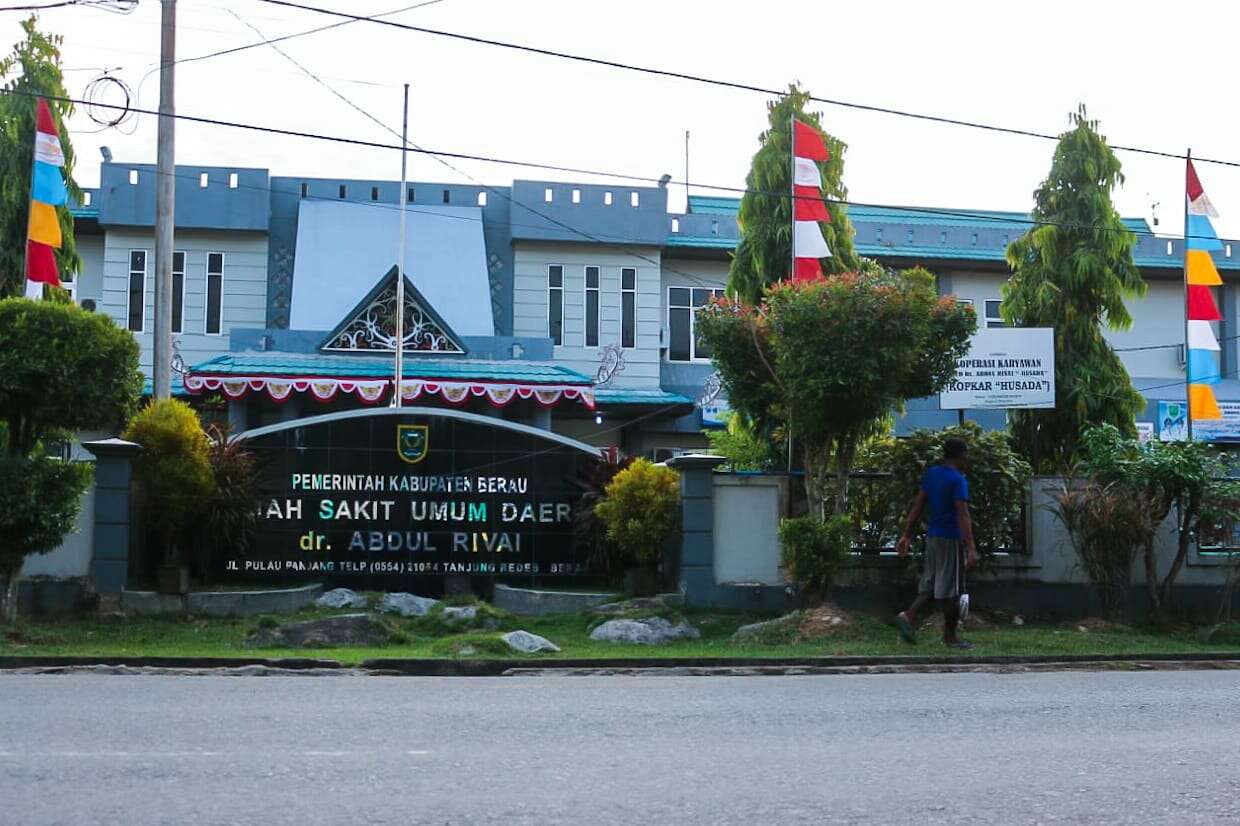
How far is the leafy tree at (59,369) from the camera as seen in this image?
43.1 feet

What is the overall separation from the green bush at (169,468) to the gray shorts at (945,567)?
27.2 feet

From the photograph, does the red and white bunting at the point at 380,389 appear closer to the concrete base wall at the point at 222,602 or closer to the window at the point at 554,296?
the window at the point at 554,296

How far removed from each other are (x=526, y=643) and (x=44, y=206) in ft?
34.0

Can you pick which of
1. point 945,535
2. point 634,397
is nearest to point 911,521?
point 945,535

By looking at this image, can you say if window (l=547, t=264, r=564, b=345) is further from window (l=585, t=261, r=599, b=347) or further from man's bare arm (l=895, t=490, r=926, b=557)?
man's bare arm (l=895, t=490, r=926, b=557)

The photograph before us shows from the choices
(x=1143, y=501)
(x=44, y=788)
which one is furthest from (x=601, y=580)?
(x=44, y=788)

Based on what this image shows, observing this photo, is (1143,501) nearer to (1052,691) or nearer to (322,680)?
(1052,691)

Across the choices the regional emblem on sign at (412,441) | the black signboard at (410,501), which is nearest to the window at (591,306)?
the black signboard at (410,501)

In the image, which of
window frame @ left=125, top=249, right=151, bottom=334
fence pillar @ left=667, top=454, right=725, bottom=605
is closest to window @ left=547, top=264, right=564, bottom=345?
window frame @ left=125, top=249, right=151, bottom=334

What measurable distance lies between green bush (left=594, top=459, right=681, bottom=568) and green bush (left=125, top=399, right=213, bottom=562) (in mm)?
4754

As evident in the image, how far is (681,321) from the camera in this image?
31656 mm

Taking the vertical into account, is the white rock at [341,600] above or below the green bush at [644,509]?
below

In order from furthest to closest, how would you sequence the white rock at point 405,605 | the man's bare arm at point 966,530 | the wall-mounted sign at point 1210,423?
the wall-mounted sign at point 1210,423 → the white rock at point 405,605 → the man's bare arm at point 966,530

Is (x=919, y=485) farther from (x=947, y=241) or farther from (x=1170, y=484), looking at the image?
(x=947, y=241)
